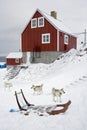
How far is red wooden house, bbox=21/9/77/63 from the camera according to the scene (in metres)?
28.5

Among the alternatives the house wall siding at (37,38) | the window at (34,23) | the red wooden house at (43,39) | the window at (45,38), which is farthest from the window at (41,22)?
the window at (45,38)

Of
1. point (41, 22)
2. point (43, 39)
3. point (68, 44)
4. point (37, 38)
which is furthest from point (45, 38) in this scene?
point (68, 44)

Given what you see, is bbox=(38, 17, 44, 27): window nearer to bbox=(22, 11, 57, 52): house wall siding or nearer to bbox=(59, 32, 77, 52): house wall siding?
bbox=(22, 11, 57, 52): house wall siding

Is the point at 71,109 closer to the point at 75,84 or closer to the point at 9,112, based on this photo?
the point at 9,112

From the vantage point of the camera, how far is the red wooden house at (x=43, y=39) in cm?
2852

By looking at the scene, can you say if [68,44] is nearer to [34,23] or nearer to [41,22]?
[41,22]

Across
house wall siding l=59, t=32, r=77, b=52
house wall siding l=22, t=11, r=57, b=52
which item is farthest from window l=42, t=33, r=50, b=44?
house wall siding l=59, t=32, r=77, b=52

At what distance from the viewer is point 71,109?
8.68m

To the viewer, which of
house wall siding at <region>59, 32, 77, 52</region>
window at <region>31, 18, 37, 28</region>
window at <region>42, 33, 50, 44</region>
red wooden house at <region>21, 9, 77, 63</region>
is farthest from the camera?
window at <region>31, 18, 37, 28</region>

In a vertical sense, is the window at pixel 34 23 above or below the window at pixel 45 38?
above

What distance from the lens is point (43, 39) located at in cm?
2956

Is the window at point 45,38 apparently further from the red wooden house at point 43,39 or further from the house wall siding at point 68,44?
the house wall siding at point 68,44

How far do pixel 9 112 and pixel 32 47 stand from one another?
2252 centimetres

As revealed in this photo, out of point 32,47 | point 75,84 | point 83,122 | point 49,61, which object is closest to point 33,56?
point 32,47
